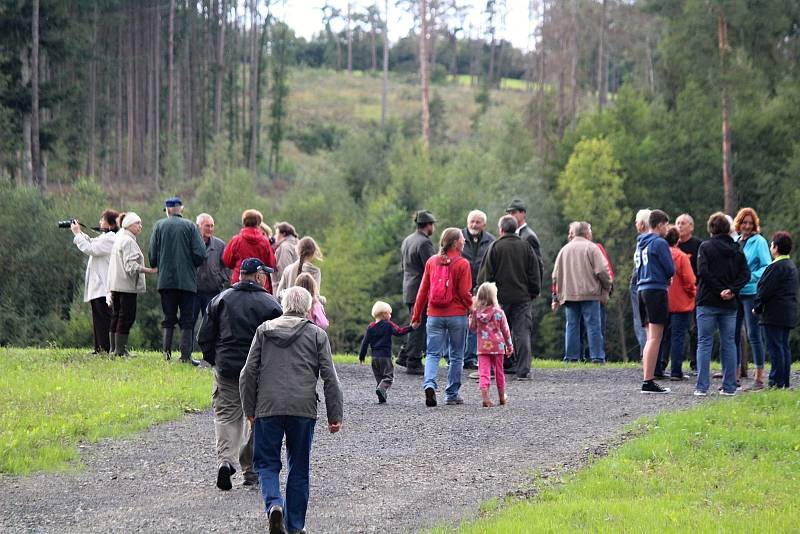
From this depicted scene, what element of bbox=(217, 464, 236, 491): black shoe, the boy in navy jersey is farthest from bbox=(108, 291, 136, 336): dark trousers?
bbox=(217, 464, 236, 491): black shoe

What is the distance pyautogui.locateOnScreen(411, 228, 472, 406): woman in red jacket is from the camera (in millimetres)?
13930

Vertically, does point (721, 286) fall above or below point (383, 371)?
above

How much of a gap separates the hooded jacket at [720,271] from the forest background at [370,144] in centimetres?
2594

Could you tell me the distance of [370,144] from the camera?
71.2 metres

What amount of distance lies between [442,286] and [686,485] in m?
5.31

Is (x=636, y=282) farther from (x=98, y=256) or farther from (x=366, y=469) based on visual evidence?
(x=98, y=256)

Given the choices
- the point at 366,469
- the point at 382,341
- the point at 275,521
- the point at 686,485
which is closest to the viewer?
the point at 275,521

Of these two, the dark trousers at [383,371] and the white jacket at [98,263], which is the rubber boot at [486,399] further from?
the white jacket at [98,263]

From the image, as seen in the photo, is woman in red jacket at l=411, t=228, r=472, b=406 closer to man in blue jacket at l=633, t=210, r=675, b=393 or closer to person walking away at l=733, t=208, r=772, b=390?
man in blue jacket at l=633, t=210, r=675, b=393

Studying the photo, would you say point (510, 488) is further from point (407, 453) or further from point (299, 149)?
point (299, 149)

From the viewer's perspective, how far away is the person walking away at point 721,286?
45.6 ft

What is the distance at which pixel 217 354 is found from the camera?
935cm

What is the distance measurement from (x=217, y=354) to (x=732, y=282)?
23.1 ft

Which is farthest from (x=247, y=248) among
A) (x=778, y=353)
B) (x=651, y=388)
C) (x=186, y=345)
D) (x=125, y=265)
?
(x=778, y=353)
